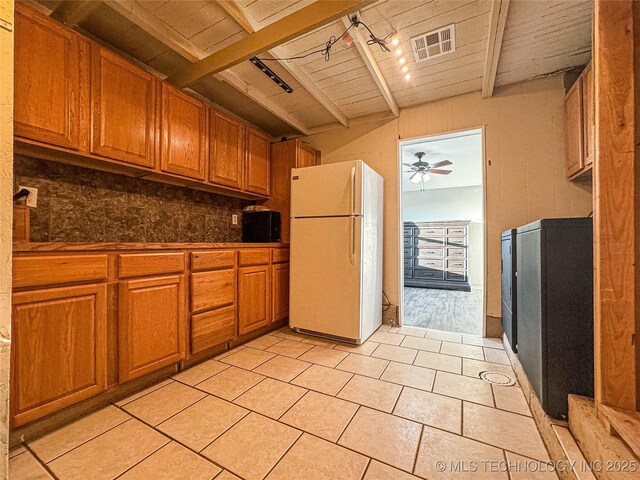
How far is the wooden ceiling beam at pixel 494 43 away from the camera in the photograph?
1.66m

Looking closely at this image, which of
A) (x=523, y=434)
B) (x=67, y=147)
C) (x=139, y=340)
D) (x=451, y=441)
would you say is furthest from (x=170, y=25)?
(x=523, y=434)

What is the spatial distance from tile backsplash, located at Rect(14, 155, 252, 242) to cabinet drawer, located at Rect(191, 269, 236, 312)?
2.18 ft

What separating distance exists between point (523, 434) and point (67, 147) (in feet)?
9.53

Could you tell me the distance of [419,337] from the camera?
8.55ft

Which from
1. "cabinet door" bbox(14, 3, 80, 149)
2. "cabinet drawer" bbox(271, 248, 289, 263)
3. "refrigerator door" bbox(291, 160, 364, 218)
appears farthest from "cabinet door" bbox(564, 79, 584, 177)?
"cabinet door" bbox(14, 3, 80, 149)

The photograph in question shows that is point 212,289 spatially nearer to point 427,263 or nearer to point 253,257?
point 253,257

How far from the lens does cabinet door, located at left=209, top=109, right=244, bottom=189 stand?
2475 mm

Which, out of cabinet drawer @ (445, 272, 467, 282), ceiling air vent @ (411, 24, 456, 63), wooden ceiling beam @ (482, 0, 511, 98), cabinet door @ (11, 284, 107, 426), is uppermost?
ceiling air vent @ (411, 24, 456, 63)

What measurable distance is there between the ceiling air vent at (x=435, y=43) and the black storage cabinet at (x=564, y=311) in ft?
5.23

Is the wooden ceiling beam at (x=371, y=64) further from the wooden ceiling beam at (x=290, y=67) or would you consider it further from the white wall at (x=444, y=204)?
the white wall at (x=444, y=204)

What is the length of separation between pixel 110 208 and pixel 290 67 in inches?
72.8

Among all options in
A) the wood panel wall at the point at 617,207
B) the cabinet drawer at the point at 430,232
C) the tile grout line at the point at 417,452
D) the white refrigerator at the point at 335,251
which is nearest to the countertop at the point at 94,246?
the white refrigerator at the point at 335,251

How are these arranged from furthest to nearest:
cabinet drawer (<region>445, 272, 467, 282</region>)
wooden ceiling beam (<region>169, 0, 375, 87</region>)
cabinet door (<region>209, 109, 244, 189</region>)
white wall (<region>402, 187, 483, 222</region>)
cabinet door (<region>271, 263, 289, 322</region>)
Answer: white wall (<region>402, 187, 483, 222</region>) < cabinet drawer (<region>445, 272, 467, 282</region>) < cabinet door (<region>271, 263, 289, 322</region>) < cabinet door (<region>209, 109, 244, 189</region>) < wooden ceiling beam (<region>169, 0, 375, 87</region>)

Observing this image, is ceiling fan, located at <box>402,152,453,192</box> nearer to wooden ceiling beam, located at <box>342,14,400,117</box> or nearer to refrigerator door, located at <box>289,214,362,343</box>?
wooden ceiling beam, located at <box>342,14,400,117</box>
